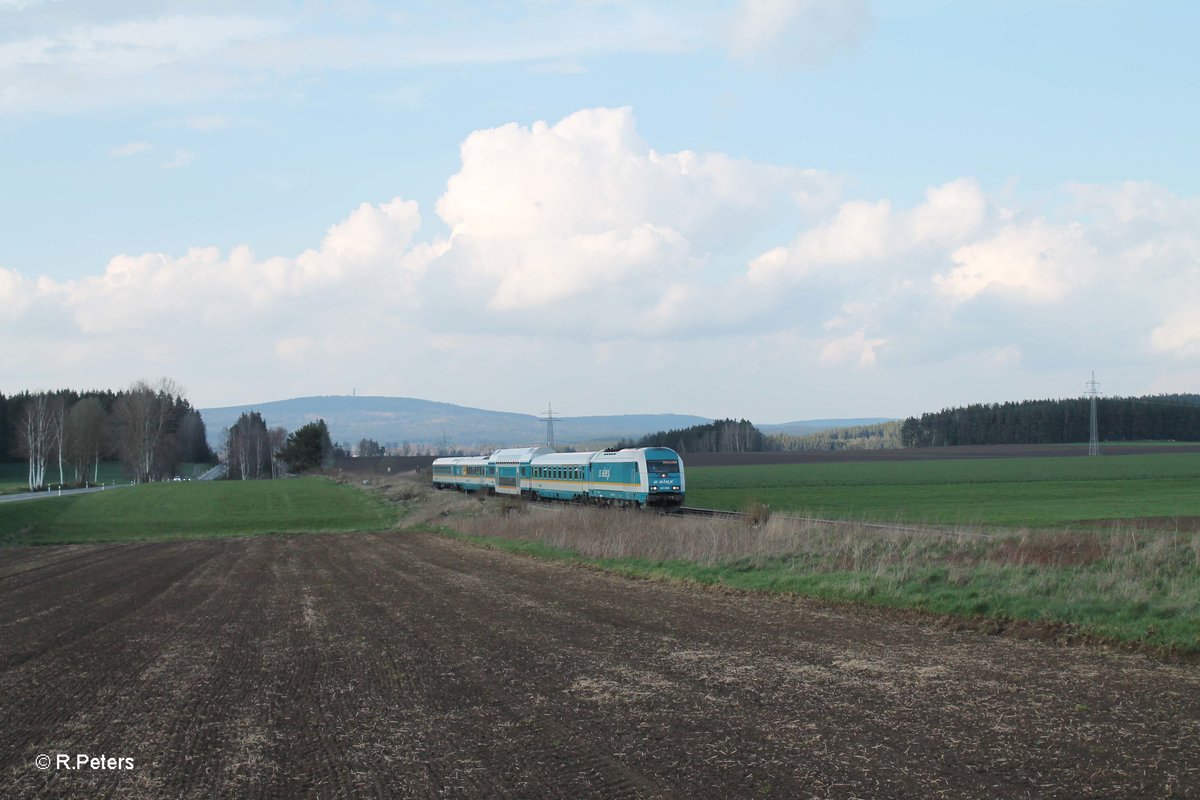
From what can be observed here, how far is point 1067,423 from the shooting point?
149250mm

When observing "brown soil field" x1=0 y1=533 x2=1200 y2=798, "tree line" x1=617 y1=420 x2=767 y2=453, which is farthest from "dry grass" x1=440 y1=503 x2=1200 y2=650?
"tree line" x1=617 y1=420 x2=767 y2=453

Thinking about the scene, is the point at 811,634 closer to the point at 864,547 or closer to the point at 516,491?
the point at 864,547

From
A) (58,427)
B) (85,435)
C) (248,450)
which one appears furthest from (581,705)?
(248,450)

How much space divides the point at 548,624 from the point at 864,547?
8.07 metres

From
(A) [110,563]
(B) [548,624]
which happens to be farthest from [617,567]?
(A) [110,563]

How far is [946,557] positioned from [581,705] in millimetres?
11317

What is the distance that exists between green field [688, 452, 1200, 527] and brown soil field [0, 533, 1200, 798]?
20.8 m

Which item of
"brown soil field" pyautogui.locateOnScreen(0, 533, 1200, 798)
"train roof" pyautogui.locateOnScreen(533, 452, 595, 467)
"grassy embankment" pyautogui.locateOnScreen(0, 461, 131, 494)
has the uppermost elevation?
"train roof" pyautogui.locateOnScreen(533, 452, 595, 467)

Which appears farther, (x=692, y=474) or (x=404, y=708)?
(x=692, y=474)

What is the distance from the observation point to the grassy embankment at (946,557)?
13.7 meters

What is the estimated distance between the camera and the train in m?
42.1

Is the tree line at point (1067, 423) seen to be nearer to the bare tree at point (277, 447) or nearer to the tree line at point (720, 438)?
the tree line at point (720, 438)

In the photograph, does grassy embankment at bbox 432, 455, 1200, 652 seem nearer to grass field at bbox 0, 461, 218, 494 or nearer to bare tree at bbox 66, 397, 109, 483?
bare tree at bbox 66, 397, 109, 483

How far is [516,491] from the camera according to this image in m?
59.8
